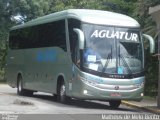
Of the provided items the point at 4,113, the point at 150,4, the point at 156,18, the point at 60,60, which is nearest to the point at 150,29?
the point at 150,4

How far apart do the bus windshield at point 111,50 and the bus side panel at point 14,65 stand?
8.19m

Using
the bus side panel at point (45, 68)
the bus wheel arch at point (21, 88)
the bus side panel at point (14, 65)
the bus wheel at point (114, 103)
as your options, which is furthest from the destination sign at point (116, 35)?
the bus wheel arch at point (21, 88)

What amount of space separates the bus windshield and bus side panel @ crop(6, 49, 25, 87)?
8187 millimetres

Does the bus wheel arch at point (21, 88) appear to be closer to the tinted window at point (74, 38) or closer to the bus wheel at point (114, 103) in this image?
the bus wheel at point (114, 103)

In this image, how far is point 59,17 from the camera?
2136 cm

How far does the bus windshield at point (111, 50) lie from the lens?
61.7 ft

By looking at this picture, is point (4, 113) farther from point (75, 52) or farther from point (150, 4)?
point (150, 4)

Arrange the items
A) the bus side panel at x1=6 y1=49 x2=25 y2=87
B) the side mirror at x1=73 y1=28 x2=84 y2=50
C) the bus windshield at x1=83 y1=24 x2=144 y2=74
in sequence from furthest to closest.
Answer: the bus side panel at x1=6 y1=49 x2=25 y2=87 < the bus windshield at x1=83 y1=24 x2=144 y2=74 < the side mirror at x1=73 y1=28 x2=84 y2=50

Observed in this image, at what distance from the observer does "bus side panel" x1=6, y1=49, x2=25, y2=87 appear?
26.8 m

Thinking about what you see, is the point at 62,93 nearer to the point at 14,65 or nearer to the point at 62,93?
the point at 62,93

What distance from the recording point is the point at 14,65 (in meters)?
28.0

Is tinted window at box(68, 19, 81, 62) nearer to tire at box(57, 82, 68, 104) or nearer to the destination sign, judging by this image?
the destination sign

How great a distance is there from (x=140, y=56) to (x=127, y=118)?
433cm

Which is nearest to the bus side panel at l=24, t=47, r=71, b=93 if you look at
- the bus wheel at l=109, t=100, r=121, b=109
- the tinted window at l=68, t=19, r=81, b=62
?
the tinted window at l=68, t=19, r=81, b=62
